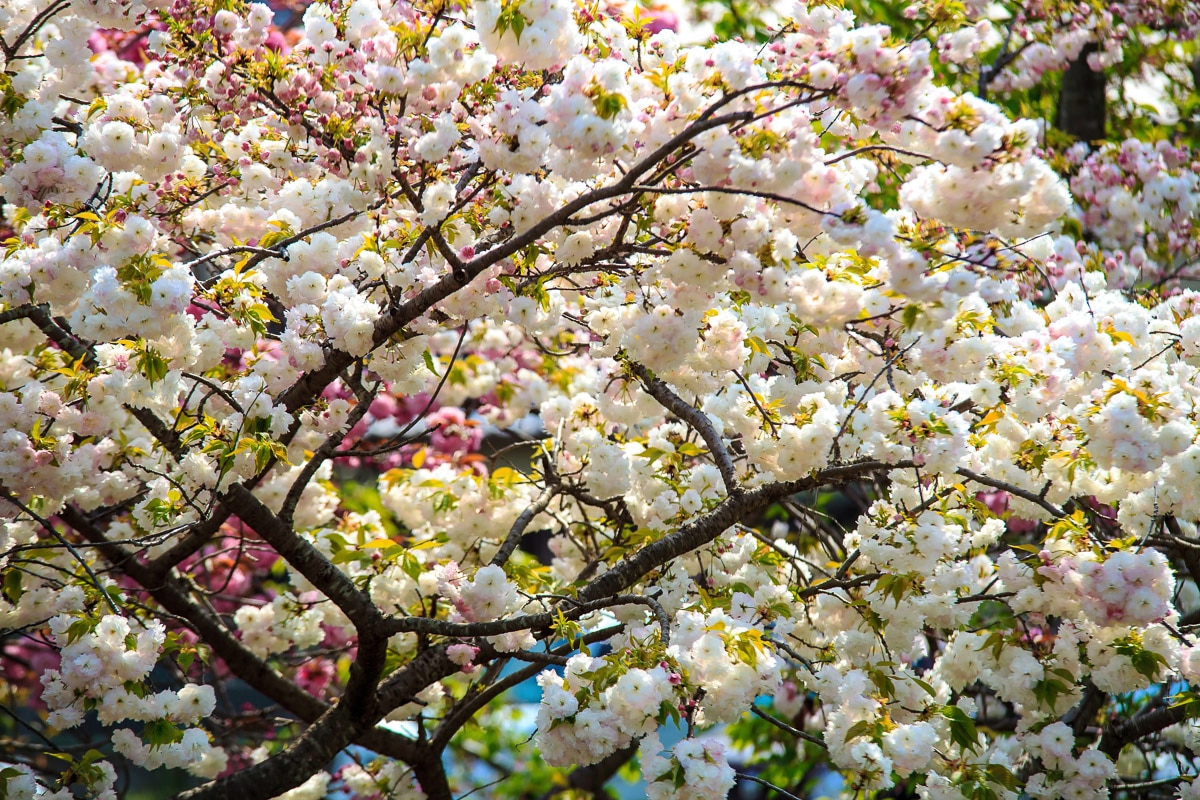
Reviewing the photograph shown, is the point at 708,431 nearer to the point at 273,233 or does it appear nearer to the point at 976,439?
the point at 976,439

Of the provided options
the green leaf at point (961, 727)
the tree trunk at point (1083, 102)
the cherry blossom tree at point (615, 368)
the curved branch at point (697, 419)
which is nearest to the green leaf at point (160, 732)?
the cherry blossom tree at point (615, 368)

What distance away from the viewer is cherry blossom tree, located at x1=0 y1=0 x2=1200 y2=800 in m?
2.77

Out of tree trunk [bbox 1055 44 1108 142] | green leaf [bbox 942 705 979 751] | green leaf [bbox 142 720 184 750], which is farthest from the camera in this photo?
tree trunk [bbox 1055 44 1108 142]

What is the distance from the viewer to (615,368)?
4535mm

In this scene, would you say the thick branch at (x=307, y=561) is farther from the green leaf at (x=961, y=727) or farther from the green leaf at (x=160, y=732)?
the green leaf at (x=961, y=727)

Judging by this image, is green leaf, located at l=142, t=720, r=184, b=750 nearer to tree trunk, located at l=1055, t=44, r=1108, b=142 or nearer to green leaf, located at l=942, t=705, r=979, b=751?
green leaf, located at l=942, t=705, r=979, b=751

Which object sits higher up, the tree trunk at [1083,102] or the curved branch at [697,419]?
the tree trunk at [1083,102]

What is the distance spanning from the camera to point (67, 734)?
8383 mm

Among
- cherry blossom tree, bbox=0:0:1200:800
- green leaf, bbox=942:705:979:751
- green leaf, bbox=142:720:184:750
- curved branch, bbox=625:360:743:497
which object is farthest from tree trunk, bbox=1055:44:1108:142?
green leaf, bbox=142:720:184:750

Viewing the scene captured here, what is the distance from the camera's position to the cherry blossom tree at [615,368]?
277cm

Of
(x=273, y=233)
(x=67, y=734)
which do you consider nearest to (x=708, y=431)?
(x=273, y=233)

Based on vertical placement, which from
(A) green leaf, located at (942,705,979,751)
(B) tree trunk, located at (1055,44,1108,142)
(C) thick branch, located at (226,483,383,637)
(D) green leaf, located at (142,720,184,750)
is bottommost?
(A) green leaf, located at (942,705,979,751)

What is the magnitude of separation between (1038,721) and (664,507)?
160cm

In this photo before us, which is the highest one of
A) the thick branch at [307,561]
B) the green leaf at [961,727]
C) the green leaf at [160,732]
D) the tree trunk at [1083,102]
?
the tree trunk at [1083,102]
